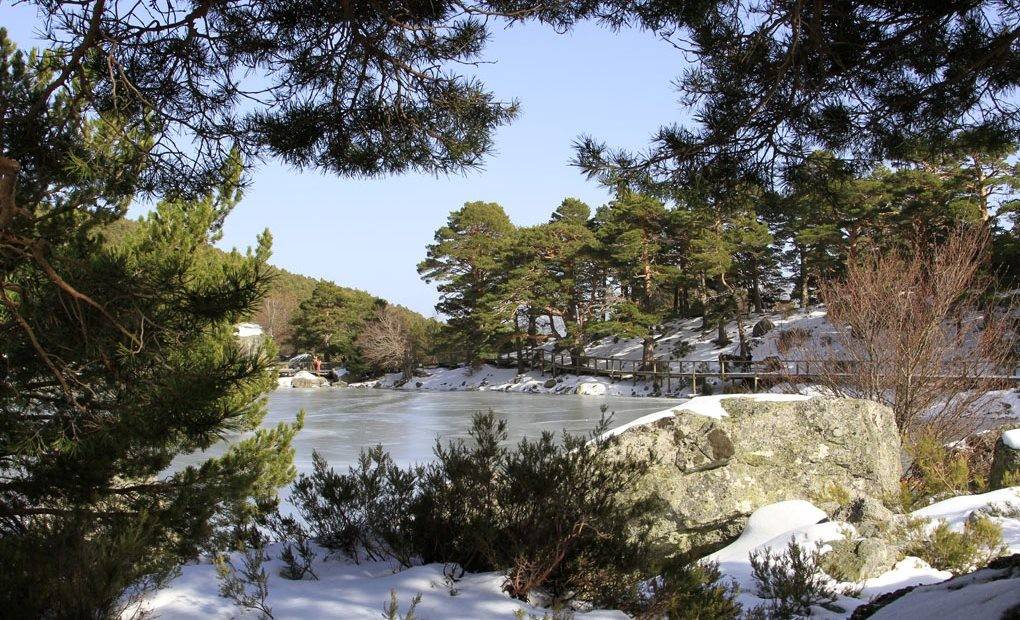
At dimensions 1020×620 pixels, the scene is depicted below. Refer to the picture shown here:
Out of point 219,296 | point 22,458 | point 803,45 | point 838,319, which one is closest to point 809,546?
point 803,45

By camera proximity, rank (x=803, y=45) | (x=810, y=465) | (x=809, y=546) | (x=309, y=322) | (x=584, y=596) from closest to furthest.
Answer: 1. (x=584, y=596)
2. (x=803, y=45)
3. (x=809, y=546)
4. (x=810, y=465)
5. (x=309, y=322)

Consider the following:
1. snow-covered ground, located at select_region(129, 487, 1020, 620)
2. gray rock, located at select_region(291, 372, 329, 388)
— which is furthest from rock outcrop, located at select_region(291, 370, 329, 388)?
snow-covered ground, located at select_region(129, 487, 1020, 620)

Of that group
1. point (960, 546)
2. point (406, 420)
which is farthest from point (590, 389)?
point (960, 546)

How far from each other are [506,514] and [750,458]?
3.34m

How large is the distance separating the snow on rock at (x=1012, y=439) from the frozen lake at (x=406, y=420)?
447cm

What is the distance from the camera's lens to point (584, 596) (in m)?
2.89

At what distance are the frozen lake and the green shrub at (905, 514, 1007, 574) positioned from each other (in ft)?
15.4

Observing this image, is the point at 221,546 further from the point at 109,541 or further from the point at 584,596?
the point at 584,596

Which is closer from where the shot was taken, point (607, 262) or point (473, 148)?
point (473, 148)

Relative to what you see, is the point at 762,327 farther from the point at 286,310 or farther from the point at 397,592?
the point at 286,310

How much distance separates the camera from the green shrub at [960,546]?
411 cm

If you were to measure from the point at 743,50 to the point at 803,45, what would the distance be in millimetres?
275

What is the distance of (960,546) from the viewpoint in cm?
412

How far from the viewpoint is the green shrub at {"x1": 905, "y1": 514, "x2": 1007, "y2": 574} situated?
4113mm
